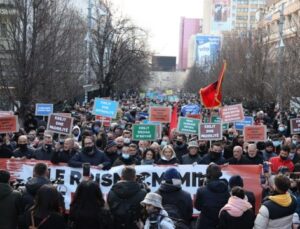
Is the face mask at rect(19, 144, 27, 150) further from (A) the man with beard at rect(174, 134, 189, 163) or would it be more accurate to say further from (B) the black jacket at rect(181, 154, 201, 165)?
(A) the man with beard at rect(174, 134, 189, 163)

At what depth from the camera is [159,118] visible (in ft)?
54.0

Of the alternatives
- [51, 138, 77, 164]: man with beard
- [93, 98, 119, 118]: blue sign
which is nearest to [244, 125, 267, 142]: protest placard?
[93, 98, 119, 118]: blue sign

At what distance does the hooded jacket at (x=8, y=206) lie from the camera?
21.6 feet

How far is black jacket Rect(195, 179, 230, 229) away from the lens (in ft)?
22.4

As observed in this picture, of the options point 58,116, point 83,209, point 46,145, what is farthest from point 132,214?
point 58,116

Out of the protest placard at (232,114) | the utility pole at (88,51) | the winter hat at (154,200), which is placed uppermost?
the utility pole at (88,51)

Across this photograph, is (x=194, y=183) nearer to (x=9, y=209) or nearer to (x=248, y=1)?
(x=9, y=209)

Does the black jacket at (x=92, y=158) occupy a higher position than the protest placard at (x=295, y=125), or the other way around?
the protest placard at (x=295, y=125)

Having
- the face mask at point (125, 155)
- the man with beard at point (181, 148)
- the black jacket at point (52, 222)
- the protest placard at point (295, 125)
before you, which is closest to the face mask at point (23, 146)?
the face mask at point (125, 155)

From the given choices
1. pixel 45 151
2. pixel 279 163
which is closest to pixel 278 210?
pixel 279 163

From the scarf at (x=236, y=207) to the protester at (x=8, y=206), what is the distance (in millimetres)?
2240

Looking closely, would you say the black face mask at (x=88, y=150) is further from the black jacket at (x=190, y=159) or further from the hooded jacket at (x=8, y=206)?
the hooded jacket at (x=8, y=206)

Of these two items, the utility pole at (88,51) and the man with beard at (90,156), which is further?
the utility pole at (88,51)

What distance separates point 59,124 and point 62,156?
2.77 m
